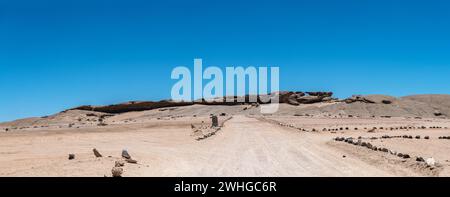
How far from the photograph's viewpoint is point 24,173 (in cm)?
1375

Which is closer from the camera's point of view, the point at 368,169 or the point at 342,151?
the point at 368,169

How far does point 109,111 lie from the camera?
14012 cm

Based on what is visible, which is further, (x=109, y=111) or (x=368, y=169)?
(x=109, y=111)

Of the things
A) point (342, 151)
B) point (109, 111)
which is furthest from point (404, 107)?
point (342, 151)

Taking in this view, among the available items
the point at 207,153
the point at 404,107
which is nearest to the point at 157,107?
the point at 404,107
